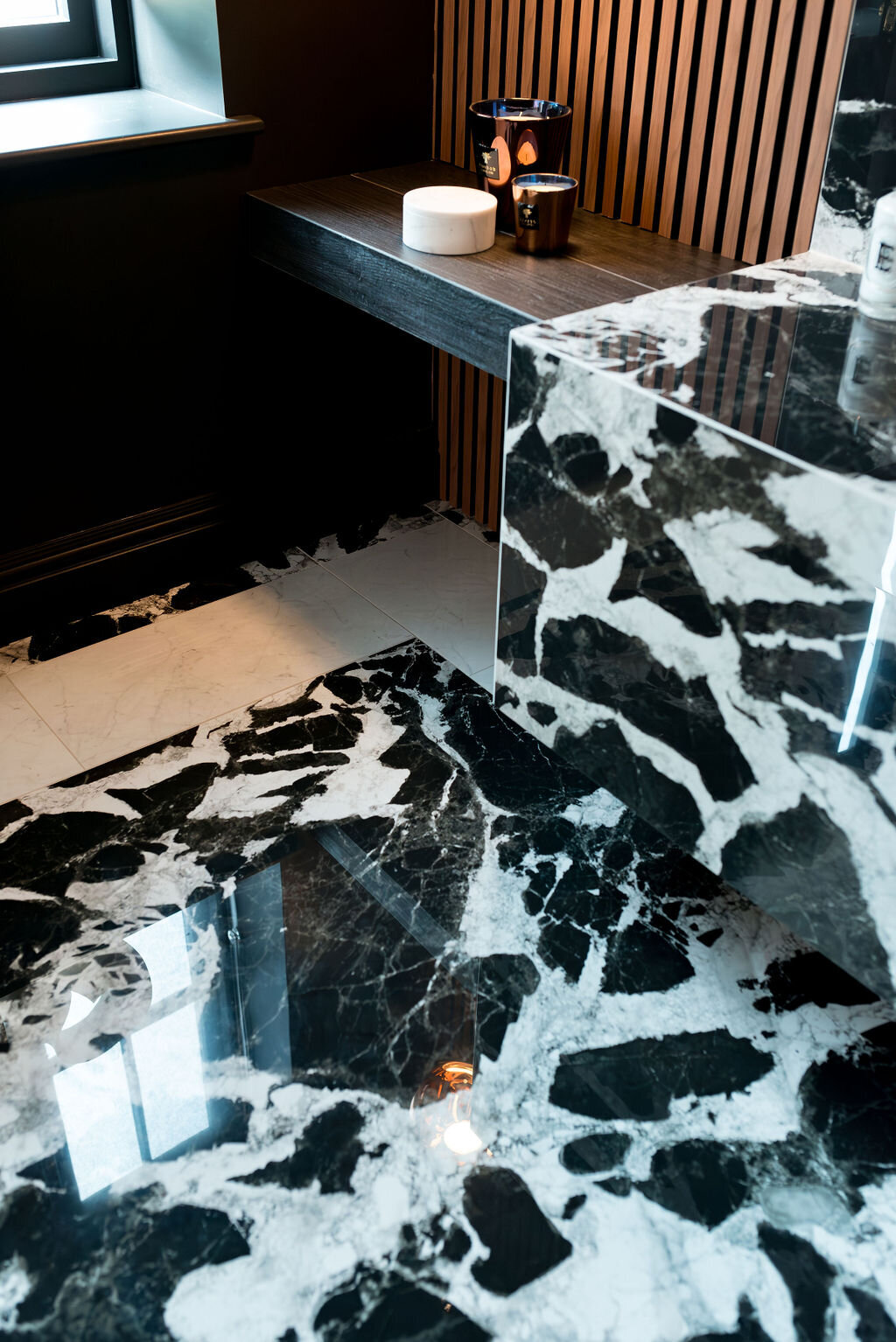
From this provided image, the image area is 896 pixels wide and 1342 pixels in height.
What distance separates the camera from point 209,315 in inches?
89.7

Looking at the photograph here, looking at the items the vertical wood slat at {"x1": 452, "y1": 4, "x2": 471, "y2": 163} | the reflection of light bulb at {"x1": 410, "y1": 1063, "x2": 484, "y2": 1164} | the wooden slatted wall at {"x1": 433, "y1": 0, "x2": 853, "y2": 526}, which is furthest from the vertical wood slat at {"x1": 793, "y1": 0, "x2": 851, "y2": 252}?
the reflection of light bulb at {"x1": 410, "y1": 1063, "x2": 484, "y2": 1164}

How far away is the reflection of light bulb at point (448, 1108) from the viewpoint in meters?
1.41

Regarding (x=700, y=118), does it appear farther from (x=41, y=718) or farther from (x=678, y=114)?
(x=41, y=718)

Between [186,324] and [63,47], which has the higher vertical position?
[63,47]

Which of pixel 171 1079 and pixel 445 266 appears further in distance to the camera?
pixel 445 266

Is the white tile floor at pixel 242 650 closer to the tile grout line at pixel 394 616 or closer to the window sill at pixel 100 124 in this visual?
the tile grout line at pixel 394 616

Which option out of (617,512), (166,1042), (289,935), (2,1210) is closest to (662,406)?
(617,512)

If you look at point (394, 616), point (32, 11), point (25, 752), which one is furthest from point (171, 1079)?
point (32, 11)

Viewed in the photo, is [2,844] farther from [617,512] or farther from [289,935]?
[617,512]

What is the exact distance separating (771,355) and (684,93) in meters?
0.63

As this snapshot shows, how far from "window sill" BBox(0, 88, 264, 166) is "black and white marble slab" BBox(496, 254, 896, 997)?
0.90 metres

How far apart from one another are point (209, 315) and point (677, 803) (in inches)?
53.6

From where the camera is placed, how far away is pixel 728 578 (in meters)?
1.35

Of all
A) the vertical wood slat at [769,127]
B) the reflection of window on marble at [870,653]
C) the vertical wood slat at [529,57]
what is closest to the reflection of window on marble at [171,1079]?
the reflection of window on marble at [870,653]
